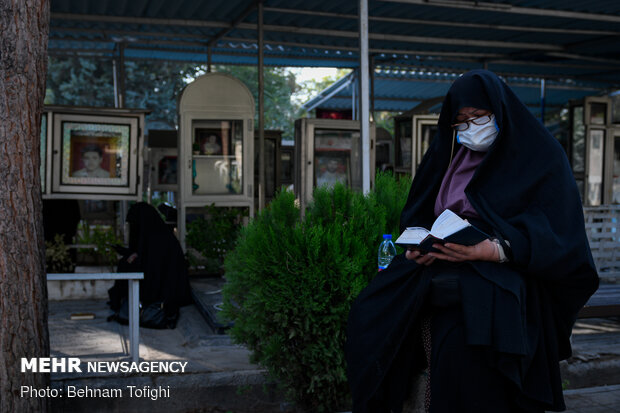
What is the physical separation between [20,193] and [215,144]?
488 cm

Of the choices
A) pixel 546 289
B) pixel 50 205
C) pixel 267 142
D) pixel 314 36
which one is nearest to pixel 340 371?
pixel 546 289

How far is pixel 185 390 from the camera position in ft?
14.4

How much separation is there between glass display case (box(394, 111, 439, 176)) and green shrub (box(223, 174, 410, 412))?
18.9ft

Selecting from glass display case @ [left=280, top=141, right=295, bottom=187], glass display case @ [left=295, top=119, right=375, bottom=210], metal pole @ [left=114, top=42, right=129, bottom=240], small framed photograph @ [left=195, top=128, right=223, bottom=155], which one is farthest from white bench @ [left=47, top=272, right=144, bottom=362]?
glass display case @ [left=280, top=141, right=295, bottom=187]

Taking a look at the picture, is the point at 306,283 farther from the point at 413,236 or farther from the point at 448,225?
the point at 448,225

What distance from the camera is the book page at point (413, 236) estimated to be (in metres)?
2.52

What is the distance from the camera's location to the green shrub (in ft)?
12.0

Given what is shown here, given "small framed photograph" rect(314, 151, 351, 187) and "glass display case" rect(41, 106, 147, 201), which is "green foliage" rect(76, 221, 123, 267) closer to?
"glass display case" rect(41, 106, 147, 201)

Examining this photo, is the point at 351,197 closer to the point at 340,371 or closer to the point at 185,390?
the point at 340,371

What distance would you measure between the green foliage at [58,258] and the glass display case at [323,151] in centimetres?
302

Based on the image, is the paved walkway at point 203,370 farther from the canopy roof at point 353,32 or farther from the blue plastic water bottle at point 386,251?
the canopy roof at point 353,32

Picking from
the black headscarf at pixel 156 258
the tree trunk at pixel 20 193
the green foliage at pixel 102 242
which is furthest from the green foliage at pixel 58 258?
the tree trunk at pixel 20 193

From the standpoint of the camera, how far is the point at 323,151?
354 inches

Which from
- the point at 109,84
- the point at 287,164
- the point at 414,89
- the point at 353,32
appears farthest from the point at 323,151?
the point at 109,84
